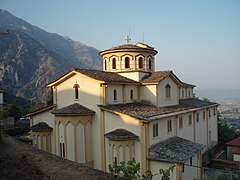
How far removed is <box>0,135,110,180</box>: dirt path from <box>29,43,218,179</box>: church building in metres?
3.47

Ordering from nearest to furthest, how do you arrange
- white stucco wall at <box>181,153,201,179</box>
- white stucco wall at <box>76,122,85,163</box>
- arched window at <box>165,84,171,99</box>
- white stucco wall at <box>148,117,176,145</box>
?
white stucco wall at <box>181,153,201,179</box>
white stucco wall at <box>148,117,176,145</box>
white stucco wall at <box>76,122,85,163</box>
arched window at <box>165,84,171,99</box>

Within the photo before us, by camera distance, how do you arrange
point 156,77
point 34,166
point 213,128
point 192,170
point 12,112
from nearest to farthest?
point 34,166 → point 192,170 → point 156,77 → point 213,128 → point 12,112

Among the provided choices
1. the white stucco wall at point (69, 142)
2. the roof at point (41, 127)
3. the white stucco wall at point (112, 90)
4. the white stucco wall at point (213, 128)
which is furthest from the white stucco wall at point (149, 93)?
the white stucco wall at point (213, 128)

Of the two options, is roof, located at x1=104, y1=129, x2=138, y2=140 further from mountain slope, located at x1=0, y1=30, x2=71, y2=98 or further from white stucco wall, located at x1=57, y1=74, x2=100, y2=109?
mountain slope, located at x1=0, y1=30, x2=71, y2=98

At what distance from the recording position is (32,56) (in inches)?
5157

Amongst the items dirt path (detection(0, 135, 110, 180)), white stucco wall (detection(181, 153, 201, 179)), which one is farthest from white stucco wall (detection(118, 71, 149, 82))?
dirt path (detection(0, 135, 110, 180))

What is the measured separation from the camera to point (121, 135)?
17.0m

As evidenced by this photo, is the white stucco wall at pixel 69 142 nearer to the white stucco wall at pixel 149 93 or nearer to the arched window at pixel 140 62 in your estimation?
the white stucco wall at pixel 149 93

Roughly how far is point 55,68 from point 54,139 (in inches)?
4512

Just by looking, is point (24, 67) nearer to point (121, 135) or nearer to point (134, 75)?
point (134, 75)

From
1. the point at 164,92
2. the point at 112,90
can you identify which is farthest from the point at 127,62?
the point at 112,90

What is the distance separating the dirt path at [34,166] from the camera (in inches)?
439

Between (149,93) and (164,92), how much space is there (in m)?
1.65

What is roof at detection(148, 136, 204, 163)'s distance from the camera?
16.6 m
